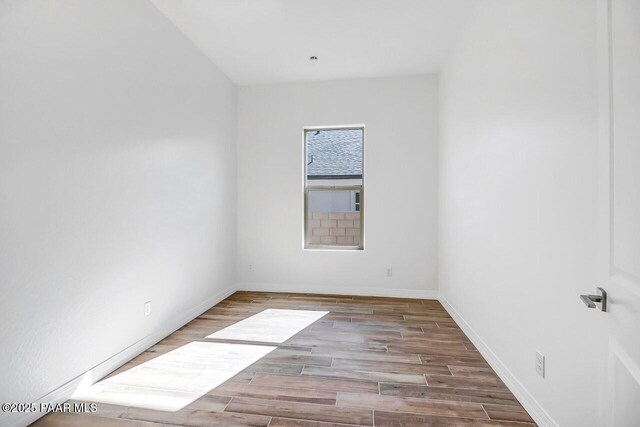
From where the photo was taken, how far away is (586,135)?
4.00 ft

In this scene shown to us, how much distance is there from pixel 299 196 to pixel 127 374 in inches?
108

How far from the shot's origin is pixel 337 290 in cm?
405

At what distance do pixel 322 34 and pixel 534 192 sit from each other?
2.47 m

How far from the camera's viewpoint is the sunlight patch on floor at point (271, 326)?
106 inches

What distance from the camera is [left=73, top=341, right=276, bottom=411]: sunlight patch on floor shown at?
1.78 metres

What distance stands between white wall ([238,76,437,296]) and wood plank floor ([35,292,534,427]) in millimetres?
1040

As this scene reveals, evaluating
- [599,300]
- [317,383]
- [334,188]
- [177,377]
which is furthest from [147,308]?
[599,300]

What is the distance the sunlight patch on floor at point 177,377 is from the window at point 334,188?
2.05m

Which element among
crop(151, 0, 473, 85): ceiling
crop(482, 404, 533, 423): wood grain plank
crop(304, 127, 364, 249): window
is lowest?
crop(482, 404, 533, 423): wood grain plank

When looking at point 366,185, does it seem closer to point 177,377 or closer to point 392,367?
point 392,367

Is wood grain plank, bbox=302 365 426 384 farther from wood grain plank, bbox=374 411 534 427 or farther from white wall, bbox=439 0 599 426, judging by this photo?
white wall, bbox=439 0 599 426

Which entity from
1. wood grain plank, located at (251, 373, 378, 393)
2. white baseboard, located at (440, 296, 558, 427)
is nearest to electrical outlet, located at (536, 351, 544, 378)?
white baseboard, located at (440, 296, 558, 427)

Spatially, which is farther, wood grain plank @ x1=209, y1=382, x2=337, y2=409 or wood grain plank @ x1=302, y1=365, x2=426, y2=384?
wood grain plank @ x1=302, y1=365, x2=426, y2=384

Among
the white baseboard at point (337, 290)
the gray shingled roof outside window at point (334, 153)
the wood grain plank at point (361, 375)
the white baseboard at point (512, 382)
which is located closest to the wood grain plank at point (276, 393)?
the wood grain plank at point (361, 375)
